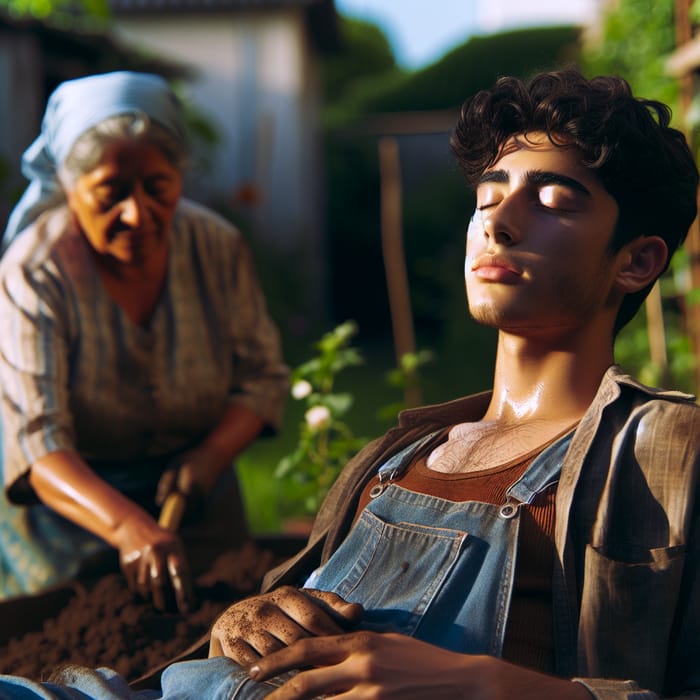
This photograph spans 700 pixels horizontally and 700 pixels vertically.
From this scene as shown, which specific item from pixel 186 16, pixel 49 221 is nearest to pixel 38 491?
pixel 49 221

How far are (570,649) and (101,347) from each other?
1858 millimetres

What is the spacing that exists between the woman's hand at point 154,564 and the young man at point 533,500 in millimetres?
714

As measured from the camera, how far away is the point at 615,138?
2020 millimetres

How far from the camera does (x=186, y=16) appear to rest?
49.3ft

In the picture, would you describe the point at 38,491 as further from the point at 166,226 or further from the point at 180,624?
the point at 166,226

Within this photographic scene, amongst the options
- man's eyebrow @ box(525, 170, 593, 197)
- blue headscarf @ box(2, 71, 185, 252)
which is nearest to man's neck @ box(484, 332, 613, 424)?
man's eyebrow @ box(525, 170, 593, 197)

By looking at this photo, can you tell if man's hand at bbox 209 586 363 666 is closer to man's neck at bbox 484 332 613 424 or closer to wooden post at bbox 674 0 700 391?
man's neck at bbox 484 332 613 424

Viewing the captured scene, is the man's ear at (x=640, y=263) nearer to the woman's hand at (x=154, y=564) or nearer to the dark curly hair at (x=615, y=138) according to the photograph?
the dark curly hair at (x=615, y=138)

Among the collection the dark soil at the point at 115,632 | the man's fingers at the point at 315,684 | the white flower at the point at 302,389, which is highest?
the man's fingers at the point at 315,684

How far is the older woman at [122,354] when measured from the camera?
10.2 ft

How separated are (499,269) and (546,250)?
83mm

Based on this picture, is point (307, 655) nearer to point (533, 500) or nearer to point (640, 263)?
point (533, 500)

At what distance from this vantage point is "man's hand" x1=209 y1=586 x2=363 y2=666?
5.83ft

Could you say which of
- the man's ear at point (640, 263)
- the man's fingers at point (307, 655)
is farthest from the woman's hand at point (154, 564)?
the man's ear at point (640, 263)
